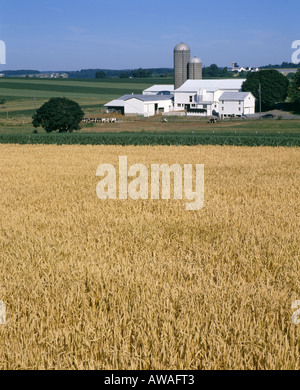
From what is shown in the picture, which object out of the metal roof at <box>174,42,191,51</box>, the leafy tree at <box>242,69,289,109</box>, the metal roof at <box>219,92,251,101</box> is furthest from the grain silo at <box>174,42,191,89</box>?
the metal roof at <box>219,92,251,101</box>

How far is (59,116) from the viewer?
72375 millimetres

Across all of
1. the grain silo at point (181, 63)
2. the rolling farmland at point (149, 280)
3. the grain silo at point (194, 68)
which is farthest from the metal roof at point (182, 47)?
the rolling farmland at point (149, 280)

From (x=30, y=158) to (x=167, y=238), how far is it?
25.1 metres

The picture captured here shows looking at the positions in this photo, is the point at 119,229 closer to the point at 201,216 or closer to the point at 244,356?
the point at 201,216

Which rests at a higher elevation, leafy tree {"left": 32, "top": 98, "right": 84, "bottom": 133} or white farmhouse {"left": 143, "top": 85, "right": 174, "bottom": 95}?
white farmhouse {"left": 143, "top": 85, "right": 174, "bottom": 95}

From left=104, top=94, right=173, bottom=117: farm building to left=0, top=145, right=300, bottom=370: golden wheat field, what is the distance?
9243 cm

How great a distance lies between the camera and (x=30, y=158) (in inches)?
1372

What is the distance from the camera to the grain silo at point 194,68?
130250 millimetres

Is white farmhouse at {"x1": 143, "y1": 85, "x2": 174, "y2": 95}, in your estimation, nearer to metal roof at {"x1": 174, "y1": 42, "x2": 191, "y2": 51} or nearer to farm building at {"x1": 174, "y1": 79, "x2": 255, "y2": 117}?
metal roof at {"x1": 174, "y1": 42, "x2": 191, "y2": 51}

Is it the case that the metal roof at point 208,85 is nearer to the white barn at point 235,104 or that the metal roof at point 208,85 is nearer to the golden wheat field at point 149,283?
the white barn at point 235,104

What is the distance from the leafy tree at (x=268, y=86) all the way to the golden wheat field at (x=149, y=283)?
92.8 m

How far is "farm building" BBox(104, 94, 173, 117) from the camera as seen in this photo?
355ft

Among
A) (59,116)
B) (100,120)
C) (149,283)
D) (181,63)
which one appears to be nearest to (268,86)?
(181,63)

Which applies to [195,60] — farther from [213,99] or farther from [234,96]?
[234,96]
